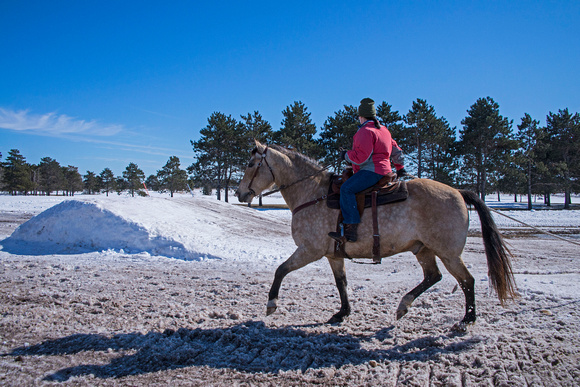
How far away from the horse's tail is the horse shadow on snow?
3.30 feet

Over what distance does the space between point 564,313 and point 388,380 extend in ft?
10.9

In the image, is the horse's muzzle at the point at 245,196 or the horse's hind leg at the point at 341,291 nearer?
the horse's hind leg at the point at 341,291

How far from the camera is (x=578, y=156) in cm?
4425

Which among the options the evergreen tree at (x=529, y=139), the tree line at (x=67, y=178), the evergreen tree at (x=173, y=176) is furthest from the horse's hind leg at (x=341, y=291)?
the evergreen tree at (x=173, y=176)

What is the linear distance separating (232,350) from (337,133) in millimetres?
34992

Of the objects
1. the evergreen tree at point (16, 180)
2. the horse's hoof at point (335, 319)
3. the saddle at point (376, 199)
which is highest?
the evergreen tree at point (16, 180)

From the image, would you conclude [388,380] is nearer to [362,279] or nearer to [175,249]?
[362,279]

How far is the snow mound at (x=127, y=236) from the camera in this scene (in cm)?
1029

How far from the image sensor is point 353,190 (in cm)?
449

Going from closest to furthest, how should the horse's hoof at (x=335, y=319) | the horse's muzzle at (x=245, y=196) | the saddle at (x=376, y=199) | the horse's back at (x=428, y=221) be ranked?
the horse's back at (x=428, y=221) < the saddle at (x=376, y=199) < the horse's hoof at (x=335, y=319) < the horse's muzzle at (x=245, y=196)

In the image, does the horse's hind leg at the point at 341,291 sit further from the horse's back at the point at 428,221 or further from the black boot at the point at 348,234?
the horse's back at the point at 428,221

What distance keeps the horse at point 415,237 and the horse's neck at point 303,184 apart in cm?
2

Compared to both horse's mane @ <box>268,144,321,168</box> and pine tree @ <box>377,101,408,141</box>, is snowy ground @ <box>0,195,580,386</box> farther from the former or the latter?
pine tree @ <box>377,101,408,141</box>

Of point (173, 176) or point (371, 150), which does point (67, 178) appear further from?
point (371, 150)
